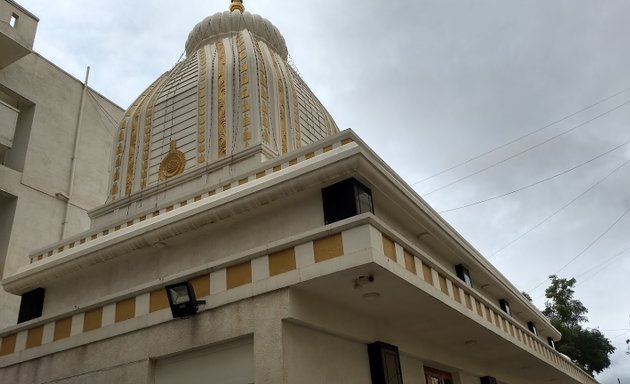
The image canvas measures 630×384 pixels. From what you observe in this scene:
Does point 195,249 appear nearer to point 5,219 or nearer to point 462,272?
point 462,272

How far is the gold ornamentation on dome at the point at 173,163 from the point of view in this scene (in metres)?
13.3

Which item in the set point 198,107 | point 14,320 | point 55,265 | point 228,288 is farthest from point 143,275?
point 14,320

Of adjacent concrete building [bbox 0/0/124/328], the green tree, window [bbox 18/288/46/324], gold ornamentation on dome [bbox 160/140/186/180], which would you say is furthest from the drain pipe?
the green tree

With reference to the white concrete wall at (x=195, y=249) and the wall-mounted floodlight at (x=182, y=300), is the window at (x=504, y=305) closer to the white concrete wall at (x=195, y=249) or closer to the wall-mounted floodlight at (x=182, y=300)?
the white concrete wall at (x=195, y=249)

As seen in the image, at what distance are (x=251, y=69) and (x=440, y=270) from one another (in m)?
8.20

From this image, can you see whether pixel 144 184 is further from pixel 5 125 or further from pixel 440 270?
pixel 440 270

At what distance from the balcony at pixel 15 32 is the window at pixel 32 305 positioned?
9999 mm

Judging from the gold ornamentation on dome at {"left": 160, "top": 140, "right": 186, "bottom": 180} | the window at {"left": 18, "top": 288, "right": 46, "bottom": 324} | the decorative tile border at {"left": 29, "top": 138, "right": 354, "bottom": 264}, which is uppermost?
the gold ornamentation on dome at {"left": 160, "top": 140, "right": 186, "bottom": 180}

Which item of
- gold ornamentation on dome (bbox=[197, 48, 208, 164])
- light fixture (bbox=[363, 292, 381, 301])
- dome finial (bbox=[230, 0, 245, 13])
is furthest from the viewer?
dome finial (bbox=[230, 0, 245, 13])

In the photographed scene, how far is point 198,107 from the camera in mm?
14094

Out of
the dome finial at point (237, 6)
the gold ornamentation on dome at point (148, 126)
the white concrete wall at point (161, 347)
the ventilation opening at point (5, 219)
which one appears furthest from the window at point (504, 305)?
the ventilation opening at point (5, 219)

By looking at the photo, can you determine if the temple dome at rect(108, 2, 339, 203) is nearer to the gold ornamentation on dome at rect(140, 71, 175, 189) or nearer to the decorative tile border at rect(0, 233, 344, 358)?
the gold ornamentation on dome at rect(140, 71, 175, 189)

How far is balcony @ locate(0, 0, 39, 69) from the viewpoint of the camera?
1683 cm

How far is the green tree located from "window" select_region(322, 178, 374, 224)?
105 ft
